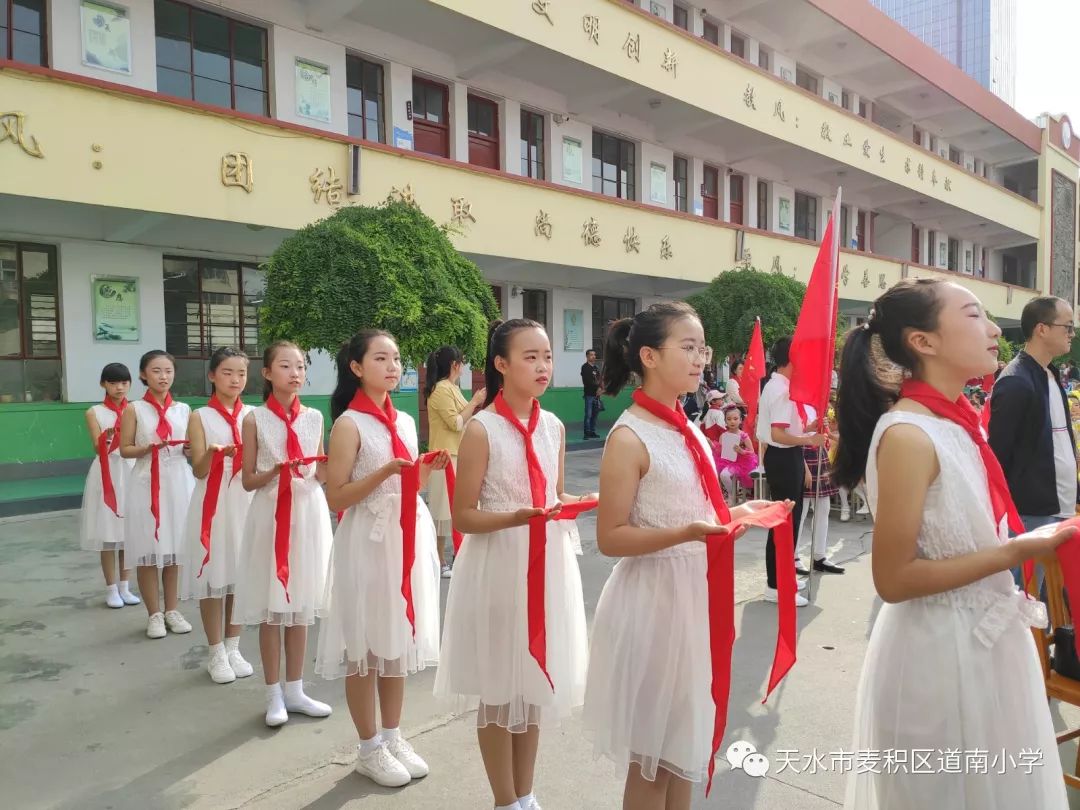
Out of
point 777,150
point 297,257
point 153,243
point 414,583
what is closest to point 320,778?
point 414,583

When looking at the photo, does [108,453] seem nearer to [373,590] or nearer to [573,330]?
[373,590]

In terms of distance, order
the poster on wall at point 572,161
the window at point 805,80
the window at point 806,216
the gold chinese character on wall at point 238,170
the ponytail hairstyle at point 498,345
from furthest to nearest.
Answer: the window at point 806,216, the window at point 805,80, the poster on wall at point 572,161, the gold chinese character on wall at point 238,170, the ponytail hairstyle at point 498,345

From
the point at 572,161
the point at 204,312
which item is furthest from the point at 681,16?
the point at 204,312

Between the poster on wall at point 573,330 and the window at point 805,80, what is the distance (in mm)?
8710

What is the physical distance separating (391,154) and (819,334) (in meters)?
7.55

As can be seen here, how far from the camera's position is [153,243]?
389 inches

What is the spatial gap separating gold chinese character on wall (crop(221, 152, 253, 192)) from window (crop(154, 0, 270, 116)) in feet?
3.91

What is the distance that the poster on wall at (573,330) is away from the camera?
15.3 m

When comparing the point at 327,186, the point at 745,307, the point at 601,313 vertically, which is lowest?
the point at 745,307

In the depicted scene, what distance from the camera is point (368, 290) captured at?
22.1 feet

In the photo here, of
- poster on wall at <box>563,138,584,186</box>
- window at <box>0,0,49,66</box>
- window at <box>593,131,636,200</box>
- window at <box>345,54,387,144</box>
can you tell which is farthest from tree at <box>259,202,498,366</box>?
window at <box>593,131,636,200</box>

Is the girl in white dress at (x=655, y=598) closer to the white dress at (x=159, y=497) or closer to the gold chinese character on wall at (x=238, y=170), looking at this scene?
the white dress at (x=159, y=497)

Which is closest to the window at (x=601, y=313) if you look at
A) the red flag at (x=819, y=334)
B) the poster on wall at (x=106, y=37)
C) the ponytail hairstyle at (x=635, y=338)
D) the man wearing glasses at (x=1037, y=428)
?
the poster on wall at (x=106, y=37)

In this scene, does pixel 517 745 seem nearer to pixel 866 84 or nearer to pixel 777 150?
pixel 777 150
